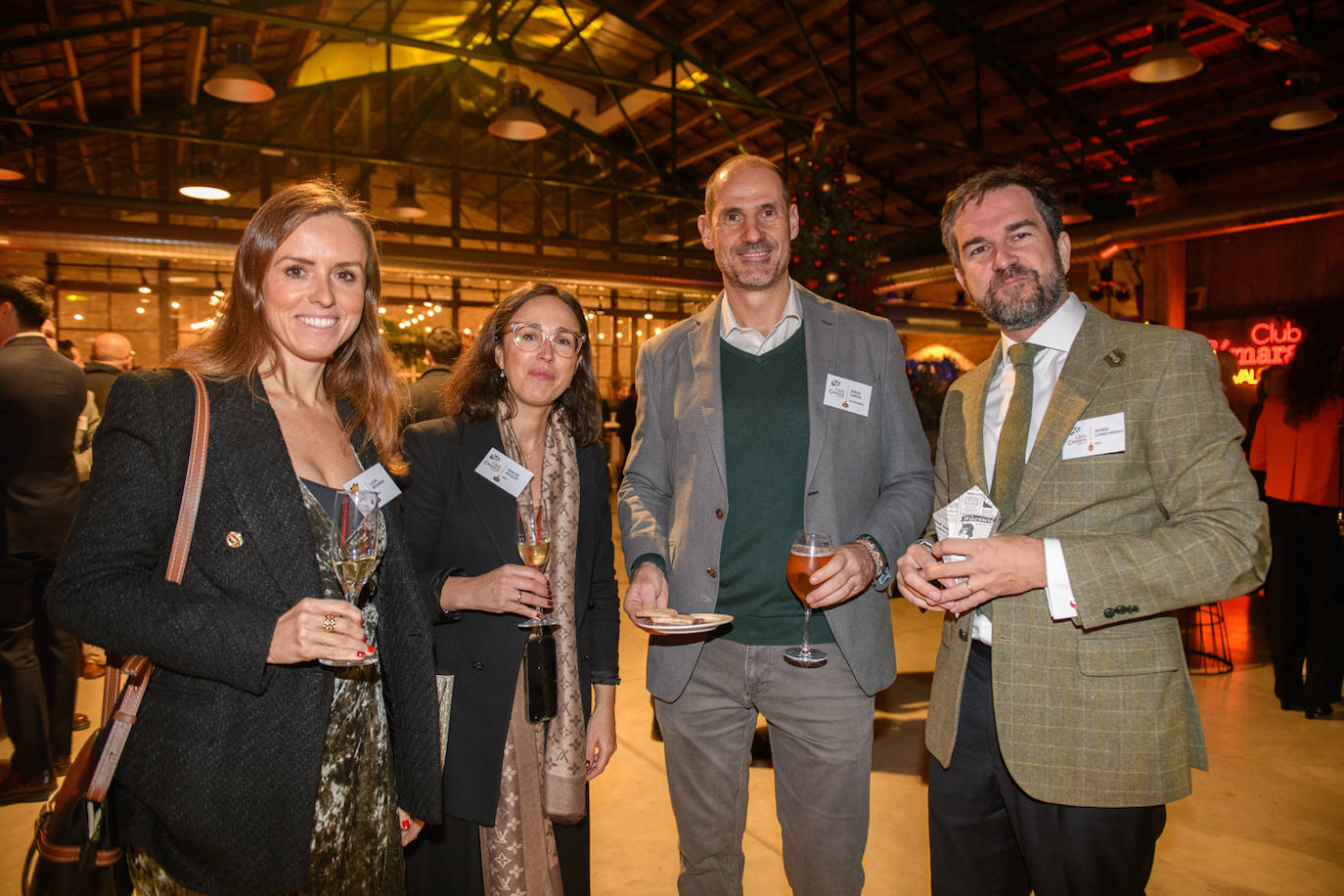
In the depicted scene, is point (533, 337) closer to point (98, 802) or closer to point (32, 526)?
point (98, 802)

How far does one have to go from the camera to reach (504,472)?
1.95 meters

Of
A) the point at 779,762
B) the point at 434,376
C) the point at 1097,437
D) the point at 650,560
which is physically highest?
the point at 434,376

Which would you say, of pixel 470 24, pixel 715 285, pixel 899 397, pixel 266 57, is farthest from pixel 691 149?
pixel 899 397

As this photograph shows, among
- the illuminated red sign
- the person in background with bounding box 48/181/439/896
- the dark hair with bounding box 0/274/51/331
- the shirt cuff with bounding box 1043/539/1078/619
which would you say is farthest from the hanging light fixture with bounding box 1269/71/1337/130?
the dark hair with bounding box 0/274/51/331

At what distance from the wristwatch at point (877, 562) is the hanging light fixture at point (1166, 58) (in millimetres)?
6275

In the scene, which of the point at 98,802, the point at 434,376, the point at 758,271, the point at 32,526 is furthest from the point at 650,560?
the point at 434,376

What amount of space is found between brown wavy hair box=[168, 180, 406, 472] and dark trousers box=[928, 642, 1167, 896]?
4.39ft

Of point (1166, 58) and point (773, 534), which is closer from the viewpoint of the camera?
point (773, 534)

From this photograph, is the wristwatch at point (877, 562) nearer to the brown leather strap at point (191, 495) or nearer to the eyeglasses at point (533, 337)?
the eyeglasses at point (533, 337)

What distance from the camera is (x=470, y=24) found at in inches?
470

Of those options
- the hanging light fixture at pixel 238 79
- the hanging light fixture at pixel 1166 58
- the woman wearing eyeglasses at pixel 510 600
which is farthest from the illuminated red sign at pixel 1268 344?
the hanging light fixture at pixel 238 79

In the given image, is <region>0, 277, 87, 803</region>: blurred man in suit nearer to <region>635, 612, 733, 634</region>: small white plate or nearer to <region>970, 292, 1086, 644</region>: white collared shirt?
<region>635, 612, 733, 634</region>: small white plate

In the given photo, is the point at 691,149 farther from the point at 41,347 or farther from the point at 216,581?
the point at 216,581

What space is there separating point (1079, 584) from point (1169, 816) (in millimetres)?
2572
